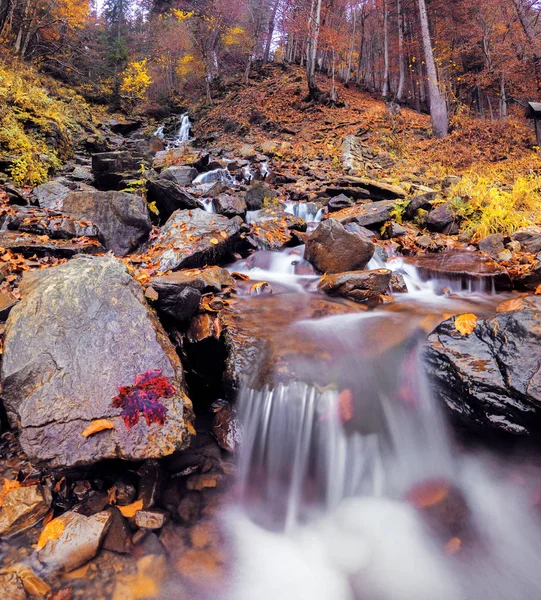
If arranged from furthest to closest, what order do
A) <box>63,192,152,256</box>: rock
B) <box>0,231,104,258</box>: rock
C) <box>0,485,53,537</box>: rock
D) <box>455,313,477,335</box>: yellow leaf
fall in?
<box>63,192,152,256</box>: rock → <box>0,231,104,258</box>: rock → <box>455,313,477,335</box>: yellow leaf → <box>0,485,53,537</box>: rock

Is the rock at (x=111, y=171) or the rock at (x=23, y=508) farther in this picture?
the rock at (x=111, y=171)

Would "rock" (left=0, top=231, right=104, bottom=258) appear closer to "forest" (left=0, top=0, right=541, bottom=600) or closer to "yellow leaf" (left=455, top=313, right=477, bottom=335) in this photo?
"forest" (left=0, top=0, right=541, bottom=600)

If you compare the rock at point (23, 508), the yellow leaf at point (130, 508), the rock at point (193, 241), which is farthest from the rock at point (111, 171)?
the yellow leaf at point (130, 508)

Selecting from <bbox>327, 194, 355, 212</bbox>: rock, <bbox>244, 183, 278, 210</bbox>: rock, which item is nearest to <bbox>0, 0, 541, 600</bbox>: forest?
<bbox>327, 194, 355, 212</bbox>: rock

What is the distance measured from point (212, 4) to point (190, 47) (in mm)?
4527

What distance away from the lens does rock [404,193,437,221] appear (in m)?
8.36

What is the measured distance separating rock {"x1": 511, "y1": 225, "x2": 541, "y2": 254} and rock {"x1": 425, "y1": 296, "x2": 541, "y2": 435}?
3738mm

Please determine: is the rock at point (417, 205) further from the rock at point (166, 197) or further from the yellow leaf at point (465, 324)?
the yellow leaf at point (465, 324)

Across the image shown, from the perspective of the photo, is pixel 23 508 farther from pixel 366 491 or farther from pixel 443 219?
pixel 443 219

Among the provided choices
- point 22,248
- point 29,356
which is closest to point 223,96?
point 22,248

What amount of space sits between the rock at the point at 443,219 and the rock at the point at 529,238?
1.39m

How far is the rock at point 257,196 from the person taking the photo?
9.62 meters

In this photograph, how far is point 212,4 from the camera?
2397cm

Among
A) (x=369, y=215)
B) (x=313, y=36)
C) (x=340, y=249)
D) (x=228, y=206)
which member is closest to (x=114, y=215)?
(x=228, y=206)
